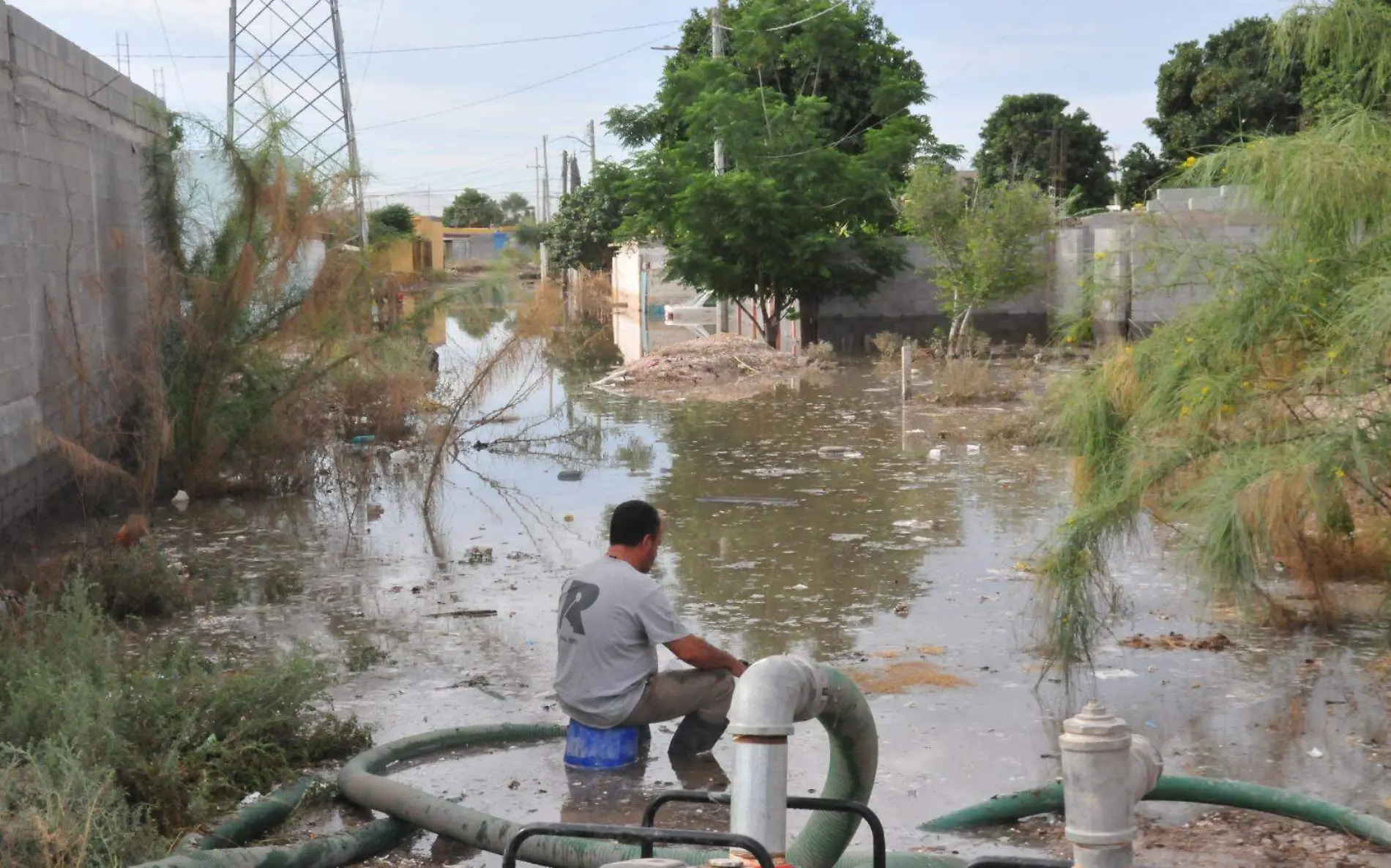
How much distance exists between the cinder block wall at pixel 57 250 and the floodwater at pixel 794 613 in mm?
1152

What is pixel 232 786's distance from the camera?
482 centimetres

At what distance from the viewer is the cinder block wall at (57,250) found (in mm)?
9789

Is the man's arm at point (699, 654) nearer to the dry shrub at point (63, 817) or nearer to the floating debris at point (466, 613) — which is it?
the dry shrub at point (63, 817)

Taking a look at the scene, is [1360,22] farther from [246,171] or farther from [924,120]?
[924,120]

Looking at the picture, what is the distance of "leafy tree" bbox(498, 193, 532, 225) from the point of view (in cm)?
11269

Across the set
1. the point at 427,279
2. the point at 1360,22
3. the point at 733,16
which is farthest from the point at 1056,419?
the point at 733,16

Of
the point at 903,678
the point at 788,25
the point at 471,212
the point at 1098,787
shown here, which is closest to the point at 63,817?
the point at 1098,787

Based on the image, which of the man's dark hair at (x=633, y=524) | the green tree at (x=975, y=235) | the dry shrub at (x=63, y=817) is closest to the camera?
the dry shrub at (x=63, y=817)

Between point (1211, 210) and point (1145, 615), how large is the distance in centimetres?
218

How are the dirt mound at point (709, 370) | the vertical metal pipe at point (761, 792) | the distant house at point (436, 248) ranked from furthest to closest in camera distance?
the dirt mound at point (709, 370) → the distant house at point (436, 248) → the vertical metal pipe at point (761, 792)

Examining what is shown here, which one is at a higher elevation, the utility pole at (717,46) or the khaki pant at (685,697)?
the utility pole at (717,46)

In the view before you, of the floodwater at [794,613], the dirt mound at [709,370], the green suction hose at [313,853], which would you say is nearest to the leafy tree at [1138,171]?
the dirt mound at [709,370]

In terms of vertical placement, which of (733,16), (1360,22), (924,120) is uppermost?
(733,16)

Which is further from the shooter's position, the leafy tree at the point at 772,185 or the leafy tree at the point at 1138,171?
the leafy tree at the point at 1138,171
